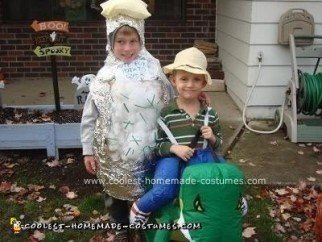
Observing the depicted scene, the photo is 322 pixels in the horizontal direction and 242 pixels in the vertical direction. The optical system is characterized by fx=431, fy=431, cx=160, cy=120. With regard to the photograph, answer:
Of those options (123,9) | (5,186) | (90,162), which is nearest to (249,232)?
(90,162)

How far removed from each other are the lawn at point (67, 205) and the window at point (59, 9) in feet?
11.3

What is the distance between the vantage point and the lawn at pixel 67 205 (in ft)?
10.9

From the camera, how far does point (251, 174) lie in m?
4.18

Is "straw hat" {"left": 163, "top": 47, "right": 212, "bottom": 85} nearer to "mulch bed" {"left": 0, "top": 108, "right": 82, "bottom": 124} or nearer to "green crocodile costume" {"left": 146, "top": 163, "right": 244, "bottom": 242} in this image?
"green crocodile costume" {"left": 146, "top": 163, "right": 244, "bottom": 242}

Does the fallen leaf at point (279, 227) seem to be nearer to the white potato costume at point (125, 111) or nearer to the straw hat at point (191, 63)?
the white potato costume at point (125, 111)

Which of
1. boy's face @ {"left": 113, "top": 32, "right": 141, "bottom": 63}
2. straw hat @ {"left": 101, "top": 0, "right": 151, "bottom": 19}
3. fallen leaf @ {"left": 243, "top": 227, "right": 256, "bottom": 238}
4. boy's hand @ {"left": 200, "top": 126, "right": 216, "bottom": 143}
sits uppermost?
straw hat @ {"left": 101, "top": 0, "right": 151, "bottom": 19}

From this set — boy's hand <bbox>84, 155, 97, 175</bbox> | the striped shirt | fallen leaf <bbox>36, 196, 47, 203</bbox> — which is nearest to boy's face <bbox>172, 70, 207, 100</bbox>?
the striped shirt

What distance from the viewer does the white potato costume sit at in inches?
99.7

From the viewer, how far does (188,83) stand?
251 centimetres

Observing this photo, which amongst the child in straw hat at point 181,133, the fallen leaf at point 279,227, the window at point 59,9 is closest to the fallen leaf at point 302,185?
the fallen leaf at point 279,227

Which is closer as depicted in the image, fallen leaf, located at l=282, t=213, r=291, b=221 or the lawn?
the lawn

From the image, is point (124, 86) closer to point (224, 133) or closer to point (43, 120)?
point (43, 120)

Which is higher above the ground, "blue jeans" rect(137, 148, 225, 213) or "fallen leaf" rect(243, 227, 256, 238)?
"blue jeans" rect(137, 148, 225, 213)

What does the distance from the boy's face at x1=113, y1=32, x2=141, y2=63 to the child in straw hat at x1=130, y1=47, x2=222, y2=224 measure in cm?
23
